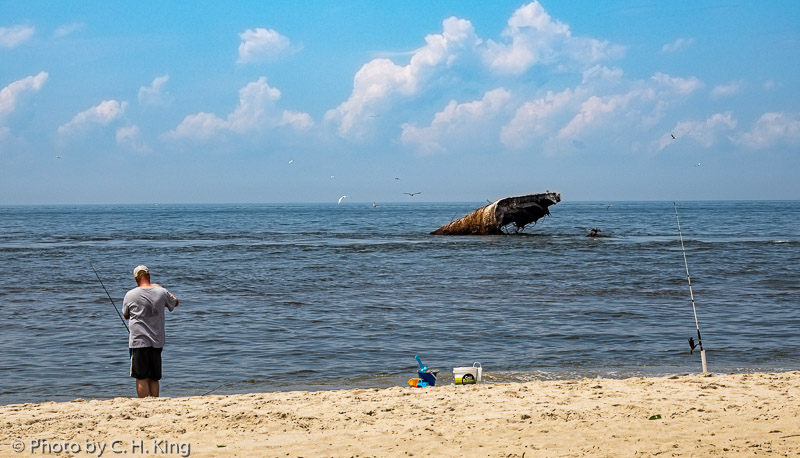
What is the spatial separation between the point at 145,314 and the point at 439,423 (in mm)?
3006

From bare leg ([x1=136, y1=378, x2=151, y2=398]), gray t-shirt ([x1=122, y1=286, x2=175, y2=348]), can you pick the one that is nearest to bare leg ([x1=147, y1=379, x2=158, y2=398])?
bare leg ([x1=136, y1=378, x2=151, y2=398])

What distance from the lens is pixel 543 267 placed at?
24016 mm

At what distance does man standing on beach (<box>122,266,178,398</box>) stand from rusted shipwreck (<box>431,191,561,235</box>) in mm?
32835

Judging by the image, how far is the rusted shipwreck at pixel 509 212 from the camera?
129ft

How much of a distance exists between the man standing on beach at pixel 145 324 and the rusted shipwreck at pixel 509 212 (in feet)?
108

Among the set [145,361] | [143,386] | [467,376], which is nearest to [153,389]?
[143,386]

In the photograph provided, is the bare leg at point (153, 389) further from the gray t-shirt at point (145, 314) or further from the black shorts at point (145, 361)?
the gray t-shirt at point (145, 314)

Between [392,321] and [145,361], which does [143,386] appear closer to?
[145,361]

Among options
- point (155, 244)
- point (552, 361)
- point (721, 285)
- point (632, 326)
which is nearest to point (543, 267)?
point (721, 285)

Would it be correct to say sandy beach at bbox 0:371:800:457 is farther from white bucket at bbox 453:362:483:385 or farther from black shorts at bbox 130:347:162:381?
white bucket at bbox 453:362:483:385

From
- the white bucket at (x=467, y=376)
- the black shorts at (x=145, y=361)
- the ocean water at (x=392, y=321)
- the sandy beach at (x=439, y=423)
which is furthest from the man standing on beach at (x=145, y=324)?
the white bucket at (x=467, y=376)

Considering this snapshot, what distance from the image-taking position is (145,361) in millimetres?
7547

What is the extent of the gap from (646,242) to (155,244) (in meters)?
23.9

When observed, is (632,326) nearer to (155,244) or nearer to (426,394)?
(426,394)
